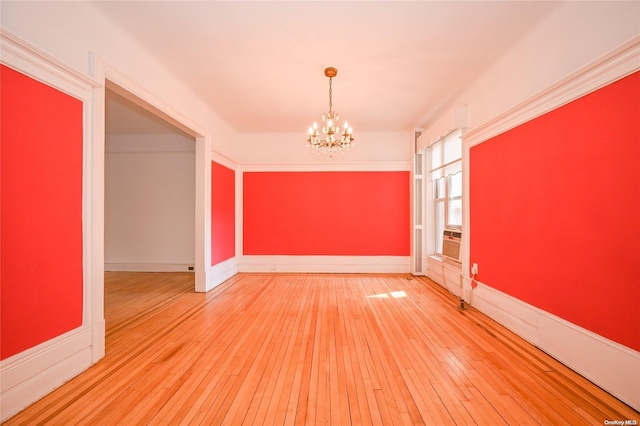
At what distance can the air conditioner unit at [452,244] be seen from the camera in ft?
14.5

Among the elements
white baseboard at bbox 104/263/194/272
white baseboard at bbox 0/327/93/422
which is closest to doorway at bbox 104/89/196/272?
white baseboard at bbox 104/263/194/272

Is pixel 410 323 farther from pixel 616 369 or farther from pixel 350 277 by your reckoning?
pixel 350 277

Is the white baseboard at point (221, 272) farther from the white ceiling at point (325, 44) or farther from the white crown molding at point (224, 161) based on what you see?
the white ceiling at point (325, 44)

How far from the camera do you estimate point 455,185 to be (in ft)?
16.3

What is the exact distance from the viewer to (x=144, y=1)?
2432 mm

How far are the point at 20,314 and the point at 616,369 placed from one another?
427 centimetres

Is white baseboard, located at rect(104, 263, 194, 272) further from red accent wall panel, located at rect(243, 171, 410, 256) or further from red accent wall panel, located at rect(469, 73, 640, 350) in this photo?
red accent wall panel, located at rect(469, 73, 640, 350)

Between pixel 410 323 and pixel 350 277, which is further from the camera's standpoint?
pixel 350 277

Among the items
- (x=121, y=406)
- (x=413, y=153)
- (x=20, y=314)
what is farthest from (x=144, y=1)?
A: (x=413, y=153)

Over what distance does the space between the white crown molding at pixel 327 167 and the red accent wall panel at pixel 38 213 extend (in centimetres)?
415

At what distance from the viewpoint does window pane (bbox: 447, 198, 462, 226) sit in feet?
15.9

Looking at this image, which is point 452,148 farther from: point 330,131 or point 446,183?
point 330,131

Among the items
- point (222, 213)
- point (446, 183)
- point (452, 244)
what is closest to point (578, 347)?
point (452, 244)

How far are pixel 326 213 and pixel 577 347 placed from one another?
469cm
